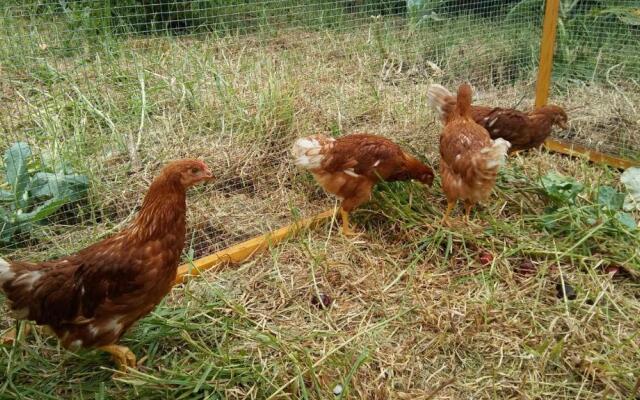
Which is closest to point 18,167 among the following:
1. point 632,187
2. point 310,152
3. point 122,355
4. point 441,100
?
point 122,355

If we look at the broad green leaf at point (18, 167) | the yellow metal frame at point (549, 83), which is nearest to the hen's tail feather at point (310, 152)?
the broad green leaf at point (18, 167)

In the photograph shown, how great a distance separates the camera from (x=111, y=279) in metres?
1.75

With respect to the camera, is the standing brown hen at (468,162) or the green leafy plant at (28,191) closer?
the green leafy plant at (28,191)

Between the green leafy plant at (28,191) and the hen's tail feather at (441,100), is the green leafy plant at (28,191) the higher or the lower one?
the lower one

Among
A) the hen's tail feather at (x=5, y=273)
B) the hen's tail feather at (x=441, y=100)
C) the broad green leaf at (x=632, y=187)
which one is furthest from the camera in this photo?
the hen's tail feather at (x=441, y=100)

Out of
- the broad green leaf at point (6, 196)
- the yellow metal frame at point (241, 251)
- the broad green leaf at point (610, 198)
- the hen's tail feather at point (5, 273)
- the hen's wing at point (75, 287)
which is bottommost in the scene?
the yellow metal frame at point (241, 251)

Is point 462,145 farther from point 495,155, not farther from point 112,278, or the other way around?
point 112,278

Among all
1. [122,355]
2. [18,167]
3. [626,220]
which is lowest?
[122,355]

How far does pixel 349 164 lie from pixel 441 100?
96 cm

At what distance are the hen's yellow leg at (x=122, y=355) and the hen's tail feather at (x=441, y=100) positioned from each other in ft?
7.41

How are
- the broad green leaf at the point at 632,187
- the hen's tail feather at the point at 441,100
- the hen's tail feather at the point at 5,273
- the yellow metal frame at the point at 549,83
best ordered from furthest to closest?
the yellow metal frame at the point at 549,83
the hen's tail feather at the point at 441,100
the broad green leaf at the point at 632,187
the hen's tail feather at the point at 5,273

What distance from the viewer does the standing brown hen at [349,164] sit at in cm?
267

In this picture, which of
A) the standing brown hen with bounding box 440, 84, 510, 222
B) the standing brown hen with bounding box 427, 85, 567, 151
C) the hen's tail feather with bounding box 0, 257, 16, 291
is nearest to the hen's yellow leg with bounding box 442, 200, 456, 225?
the standing brown hen with bounding box 440, 84, 510, 222

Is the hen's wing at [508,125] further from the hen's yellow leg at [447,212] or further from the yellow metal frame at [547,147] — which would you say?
the hen's yellow leg at [447,212]
